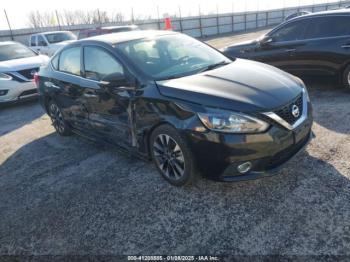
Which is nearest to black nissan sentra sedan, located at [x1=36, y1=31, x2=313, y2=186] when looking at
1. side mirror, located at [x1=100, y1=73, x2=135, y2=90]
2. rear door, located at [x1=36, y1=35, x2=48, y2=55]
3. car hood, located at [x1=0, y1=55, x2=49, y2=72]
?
side mirror, located at [x1=100, y1=73, x2=135, y2=90]

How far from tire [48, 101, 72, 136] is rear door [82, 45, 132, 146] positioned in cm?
117

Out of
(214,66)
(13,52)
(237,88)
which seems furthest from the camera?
(13,52)

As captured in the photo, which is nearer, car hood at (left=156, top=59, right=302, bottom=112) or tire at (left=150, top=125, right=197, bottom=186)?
car hood at (left=156, top=59, right=302, bottom=112)

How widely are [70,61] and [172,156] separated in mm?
2550

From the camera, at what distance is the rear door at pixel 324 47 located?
5.86m

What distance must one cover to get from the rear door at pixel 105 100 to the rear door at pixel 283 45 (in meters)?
4.14

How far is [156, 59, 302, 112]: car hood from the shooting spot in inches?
117

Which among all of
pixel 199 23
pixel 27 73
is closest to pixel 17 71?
pixel 27 73

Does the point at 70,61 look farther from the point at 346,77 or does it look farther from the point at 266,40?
the point at 346,77

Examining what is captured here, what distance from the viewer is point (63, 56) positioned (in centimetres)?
512

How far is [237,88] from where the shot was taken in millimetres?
3184

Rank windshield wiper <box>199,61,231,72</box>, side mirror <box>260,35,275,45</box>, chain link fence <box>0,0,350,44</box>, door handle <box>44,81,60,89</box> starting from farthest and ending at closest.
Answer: chain link fence <box>0,0,350,44</box> < side mirror <box>260,35,275,45</box> < door handle <box>44,81,60,89</box> < windshield wiper <box>199,61,231,72</box>

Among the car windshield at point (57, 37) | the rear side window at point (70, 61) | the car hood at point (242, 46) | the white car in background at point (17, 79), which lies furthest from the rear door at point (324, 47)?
the car windshield at point (57, 37)

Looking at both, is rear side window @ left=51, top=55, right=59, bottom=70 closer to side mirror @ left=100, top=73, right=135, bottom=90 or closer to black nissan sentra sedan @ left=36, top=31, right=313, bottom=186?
black nissan sentra sedan @ left=36, top=31, right=313, bottom=186
